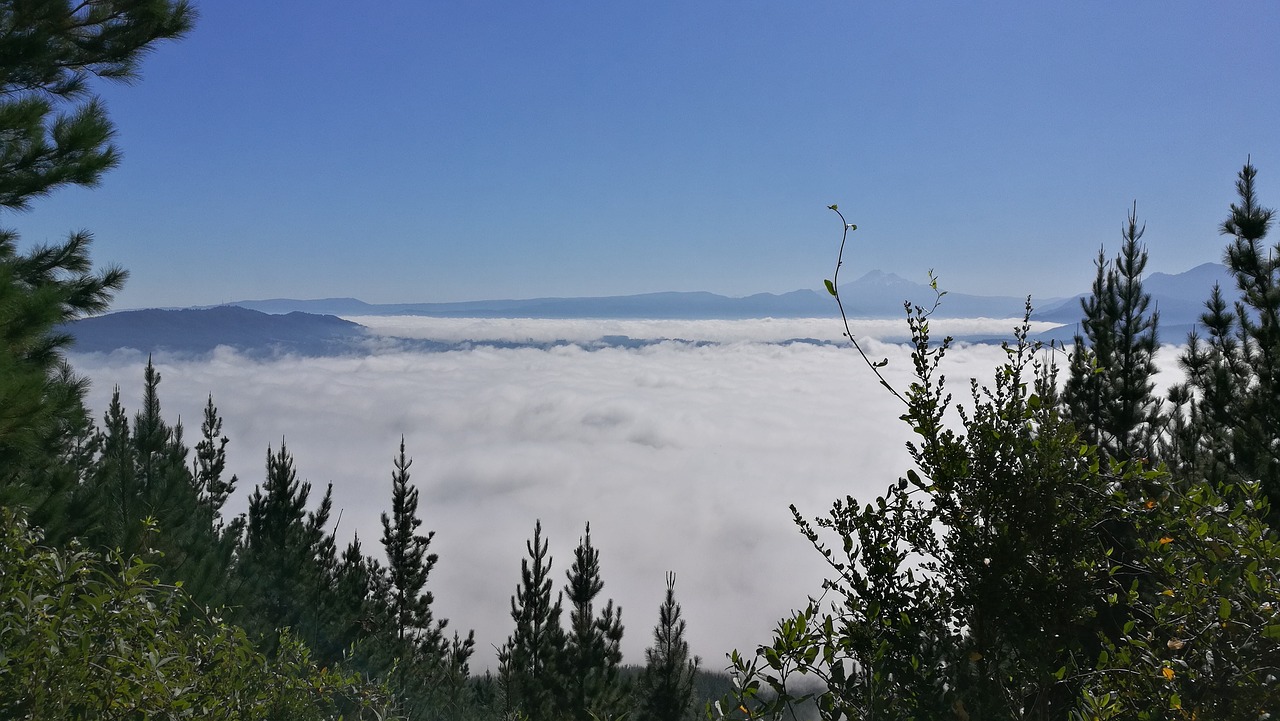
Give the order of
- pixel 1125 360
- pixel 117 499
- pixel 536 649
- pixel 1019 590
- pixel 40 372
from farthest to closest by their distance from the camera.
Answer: pixel 536 649 < pixel 1125 360 < pixel 117 499 < pixel 40 372 < pixel 1019 590

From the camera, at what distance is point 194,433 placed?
4356cm

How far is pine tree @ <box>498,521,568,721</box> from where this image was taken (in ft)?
89.4

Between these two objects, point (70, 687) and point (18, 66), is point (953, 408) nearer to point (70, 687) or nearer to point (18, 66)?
point (70, 687)

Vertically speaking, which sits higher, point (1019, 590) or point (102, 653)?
point (1019, 590)

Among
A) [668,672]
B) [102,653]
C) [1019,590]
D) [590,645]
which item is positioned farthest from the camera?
[668,672]

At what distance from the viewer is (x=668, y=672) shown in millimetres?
30422

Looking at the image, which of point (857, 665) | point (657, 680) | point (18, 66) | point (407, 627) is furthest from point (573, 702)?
point (857, 665)

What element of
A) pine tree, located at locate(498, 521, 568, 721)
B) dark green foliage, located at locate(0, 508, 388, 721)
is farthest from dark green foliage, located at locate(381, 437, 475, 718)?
dark green foliage, located at locate(0, 508, 388, 721)

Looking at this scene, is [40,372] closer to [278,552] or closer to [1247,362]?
[1247,362]

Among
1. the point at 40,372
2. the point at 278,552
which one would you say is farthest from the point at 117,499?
the point at 278,552

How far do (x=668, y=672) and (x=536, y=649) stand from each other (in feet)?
21.9

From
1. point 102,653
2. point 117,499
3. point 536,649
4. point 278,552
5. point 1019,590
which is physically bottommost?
point 536,649

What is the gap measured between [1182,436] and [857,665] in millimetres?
22934

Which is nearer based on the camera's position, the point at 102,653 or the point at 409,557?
the point at 102,653
